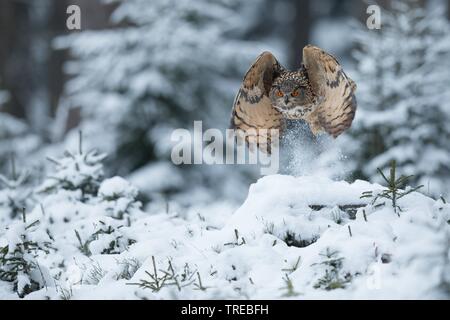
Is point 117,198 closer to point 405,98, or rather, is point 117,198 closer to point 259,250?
point 259,250

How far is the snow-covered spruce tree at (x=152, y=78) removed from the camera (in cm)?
995

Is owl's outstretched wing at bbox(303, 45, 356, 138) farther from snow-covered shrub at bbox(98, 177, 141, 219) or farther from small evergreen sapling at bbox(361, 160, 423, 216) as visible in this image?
snow-covered shrub at bbox(98, 177, 141, 219)

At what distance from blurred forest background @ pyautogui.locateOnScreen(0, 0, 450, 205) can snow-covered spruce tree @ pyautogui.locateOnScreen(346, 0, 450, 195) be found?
1 centimetres

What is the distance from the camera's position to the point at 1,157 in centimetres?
1040

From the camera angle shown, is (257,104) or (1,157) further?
(1,157)

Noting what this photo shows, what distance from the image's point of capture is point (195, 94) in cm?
1037

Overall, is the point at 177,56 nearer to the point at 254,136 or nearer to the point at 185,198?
the point at 185,198

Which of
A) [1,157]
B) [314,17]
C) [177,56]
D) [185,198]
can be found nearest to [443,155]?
[185,198]

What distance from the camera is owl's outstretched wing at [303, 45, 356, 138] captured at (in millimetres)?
4516

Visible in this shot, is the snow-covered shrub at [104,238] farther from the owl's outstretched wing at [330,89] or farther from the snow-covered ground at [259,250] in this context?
the owl's outstretched wing at [330,89]

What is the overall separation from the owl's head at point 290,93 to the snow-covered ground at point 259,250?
55 centimetres

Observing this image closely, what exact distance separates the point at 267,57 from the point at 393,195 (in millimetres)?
1337

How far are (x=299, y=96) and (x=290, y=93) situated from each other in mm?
72

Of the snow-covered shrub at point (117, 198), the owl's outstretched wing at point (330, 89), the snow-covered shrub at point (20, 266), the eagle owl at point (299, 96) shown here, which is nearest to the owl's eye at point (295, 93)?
the eagle owl at point (299, 96)
